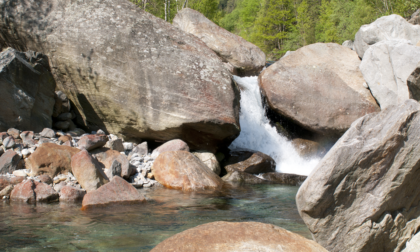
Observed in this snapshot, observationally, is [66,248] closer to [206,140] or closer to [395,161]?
[395,161]

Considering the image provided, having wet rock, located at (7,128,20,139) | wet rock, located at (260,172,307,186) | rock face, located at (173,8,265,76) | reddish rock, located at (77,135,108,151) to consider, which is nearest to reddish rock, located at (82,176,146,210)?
reddish rock, located at (77,135,108,151)

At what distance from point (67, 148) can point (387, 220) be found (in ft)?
18.0

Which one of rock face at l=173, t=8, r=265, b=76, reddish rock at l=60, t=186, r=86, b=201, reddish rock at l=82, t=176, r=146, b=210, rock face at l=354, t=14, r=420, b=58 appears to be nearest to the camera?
reddish rock at l=82, t=176, r=146, b=210

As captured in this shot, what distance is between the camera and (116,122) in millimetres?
8289

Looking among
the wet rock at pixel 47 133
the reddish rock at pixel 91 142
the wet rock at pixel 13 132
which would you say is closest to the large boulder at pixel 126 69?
the reddish rock at pixel 91 142

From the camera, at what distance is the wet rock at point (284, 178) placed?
7773mm

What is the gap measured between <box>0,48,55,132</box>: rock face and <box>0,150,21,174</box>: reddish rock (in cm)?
110

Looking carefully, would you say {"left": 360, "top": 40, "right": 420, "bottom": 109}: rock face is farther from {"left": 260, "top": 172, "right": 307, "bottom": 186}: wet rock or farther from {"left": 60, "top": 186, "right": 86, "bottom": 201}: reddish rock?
{"left": 60, "top": 186, "right": 86, "bottom": 201}: reddish rock

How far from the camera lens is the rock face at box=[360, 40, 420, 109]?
909 centimetres

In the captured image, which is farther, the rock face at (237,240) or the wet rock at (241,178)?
the wet rock at (241,178)

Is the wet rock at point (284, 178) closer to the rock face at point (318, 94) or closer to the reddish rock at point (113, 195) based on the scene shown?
the rock face at point (318, 94)

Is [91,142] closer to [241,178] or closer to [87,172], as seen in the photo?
[87,172]

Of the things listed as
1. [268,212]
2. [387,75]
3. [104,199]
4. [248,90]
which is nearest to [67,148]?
[104,199]

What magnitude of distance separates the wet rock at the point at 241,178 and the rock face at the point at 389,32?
6.13m
